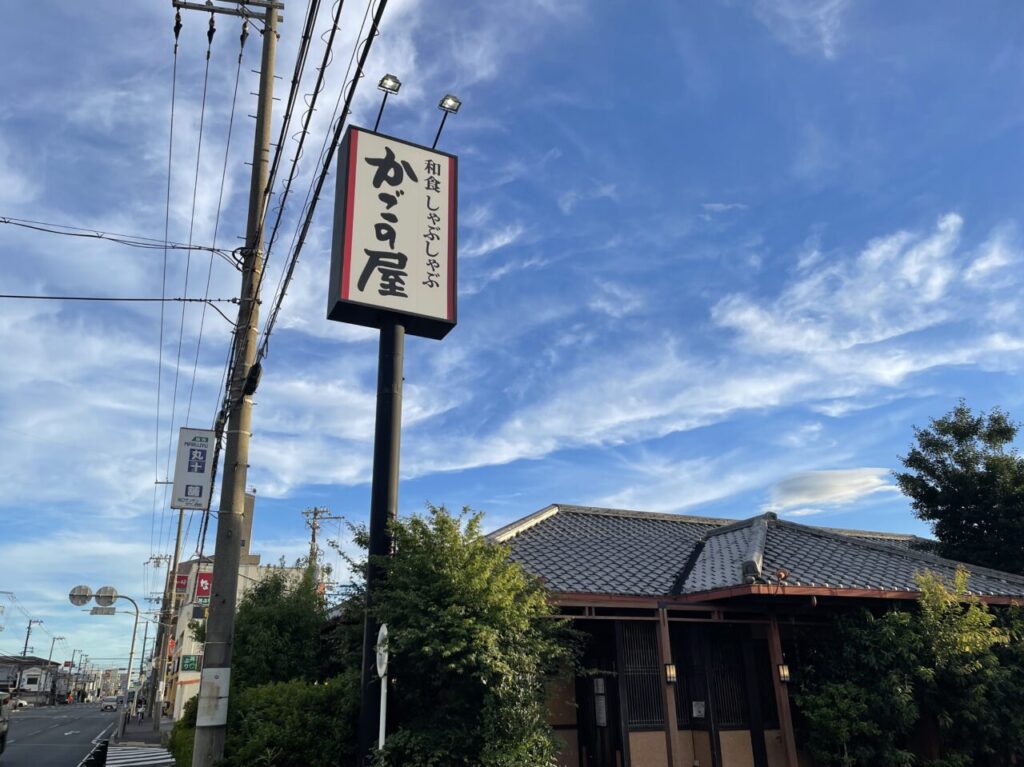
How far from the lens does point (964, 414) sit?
71.2 ft

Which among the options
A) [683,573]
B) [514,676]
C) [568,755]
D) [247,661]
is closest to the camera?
[514,676]

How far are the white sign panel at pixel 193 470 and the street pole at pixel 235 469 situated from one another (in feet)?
7.70

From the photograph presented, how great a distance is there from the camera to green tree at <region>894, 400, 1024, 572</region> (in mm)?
20312

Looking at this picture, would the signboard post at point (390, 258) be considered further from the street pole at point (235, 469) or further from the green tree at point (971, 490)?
the green tree at point (971, 490)

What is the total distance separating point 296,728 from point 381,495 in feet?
11.4

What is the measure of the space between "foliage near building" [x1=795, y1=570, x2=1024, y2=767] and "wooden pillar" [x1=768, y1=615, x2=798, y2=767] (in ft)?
0.92

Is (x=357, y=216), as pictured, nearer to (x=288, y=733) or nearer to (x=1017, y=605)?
(x=288, y=733)

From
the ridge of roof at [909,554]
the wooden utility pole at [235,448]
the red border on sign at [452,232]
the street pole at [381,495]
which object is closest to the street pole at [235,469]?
the wooden utility pole at [235,448]

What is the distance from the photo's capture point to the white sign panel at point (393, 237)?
37.0ft

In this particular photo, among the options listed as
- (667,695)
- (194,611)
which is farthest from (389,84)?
(194,611)

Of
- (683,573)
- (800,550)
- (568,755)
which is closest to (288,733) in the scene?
(568,755)

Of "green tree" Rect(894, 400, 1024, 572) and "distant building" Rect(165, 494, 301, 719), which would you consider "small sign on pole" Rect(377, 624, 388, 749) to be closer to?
"distant building" Rect(165, 494, 301, 719)

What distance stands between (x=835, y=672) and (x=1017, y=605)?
413 cm

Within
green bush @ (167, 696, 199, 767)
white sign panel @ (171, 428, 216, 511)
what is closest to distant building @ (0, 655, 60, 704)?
green bush @ (167, 696, 199, 767)
